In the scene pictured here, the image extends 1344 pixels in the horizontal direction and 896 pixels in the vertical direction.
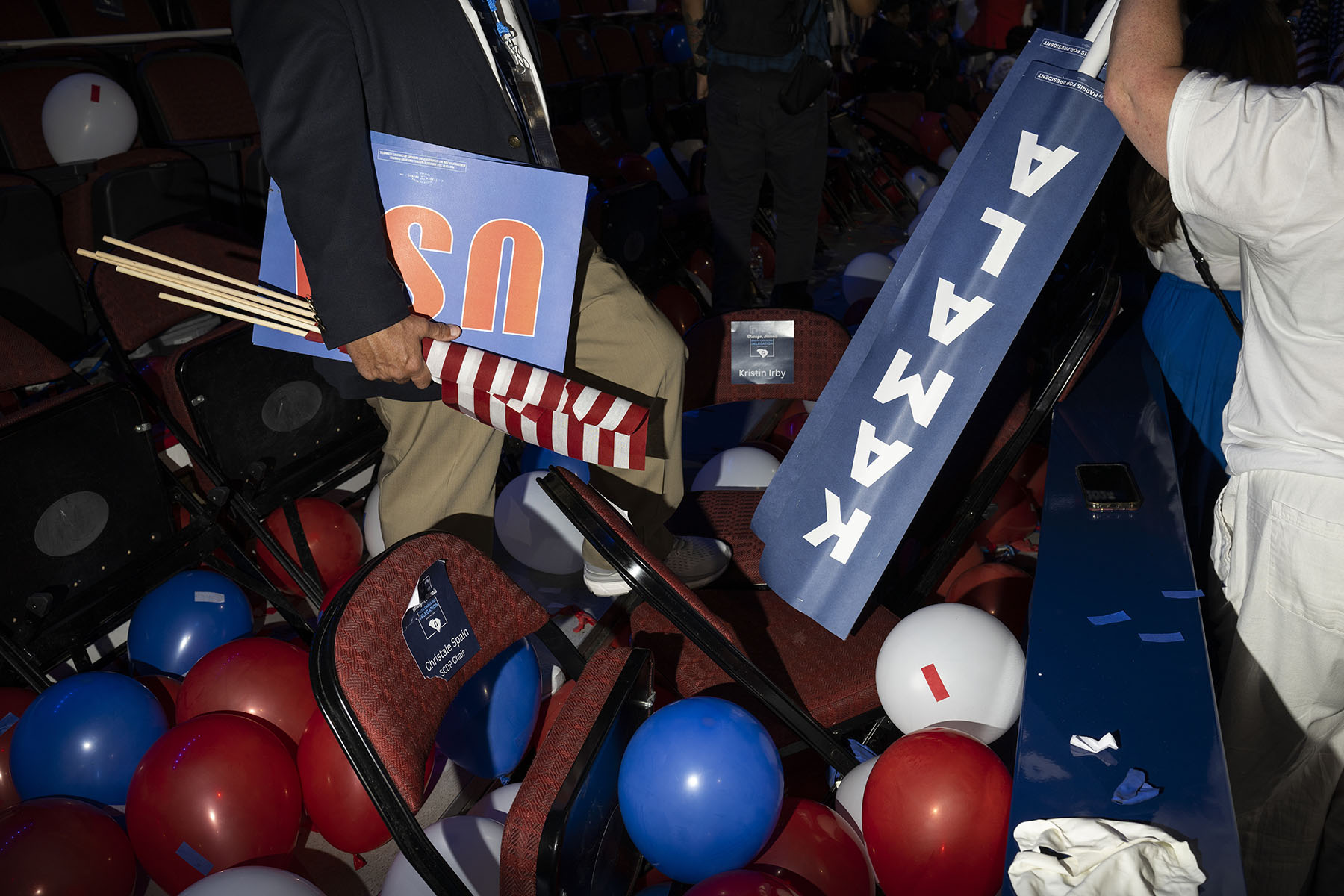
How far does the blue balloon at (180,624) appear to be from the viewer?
85.7 inches

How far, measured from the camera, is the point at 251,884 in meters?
1.41

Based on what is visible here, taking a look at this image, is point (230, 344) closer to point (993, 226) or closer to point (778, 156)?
point (993, 226)

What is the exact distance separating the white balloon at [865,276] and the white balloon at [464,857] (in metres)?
3.19

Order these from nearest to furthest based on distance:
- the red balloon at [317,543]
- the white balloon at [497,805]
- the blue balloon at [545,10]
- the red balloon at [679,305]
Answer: the white balloon at [497,805] → the red balloon at [317,543] → the red balloon at [679,305] → the blue balloon at [545,10]

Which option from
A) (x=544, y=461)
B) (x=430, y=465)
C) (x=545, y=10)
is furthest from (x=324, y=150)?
(x=545, y=10)

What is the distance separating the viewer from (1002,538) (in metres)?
2.55

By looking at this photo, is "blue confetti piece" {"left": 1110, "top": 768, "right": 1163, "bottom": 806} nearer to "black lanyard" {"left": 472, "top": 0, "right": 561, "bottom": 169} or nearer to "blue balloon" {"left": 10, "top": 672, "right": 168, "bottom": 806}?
"black lanyard" {"left": 472, "top": 0, "right": 561, "bottom": 169}

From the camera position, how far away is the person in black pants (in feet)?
11.6

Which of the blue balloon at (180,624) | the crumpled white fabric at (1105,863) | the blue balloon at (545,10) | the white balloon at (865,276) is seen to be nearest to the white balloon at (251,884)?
the blue balloon at (180,624)

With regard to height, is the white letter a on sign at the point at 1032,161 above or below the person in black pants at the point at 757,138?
above

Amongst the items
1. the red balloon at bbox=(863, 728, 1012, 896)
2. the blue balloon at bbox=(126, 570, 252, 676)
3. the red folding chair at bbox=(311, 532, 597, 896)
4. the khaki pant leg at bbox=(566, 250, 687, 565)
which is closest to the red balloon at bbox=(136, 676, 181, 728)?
the blue balloon at bbox=(126, 570, 252, 676)

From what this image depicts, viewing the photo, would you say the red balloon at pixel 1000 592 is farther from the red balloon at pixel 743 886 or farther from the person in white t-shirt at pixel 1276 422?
the red balloon at pixel 743 886

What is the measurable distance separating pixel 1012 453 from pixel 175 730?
70.0 inches

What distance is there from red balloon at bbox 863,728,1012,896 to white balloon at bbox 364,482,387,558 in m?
1.67
